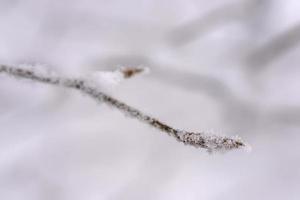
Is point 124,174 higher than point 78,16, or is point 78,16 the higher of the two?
point 78,16

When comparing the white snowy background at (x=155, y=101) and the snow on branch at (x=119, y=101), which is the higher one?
the white snowy background at (x=155, y=101)

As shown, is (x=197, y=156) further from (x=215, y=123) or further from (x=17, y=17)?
(x=17, y=17)

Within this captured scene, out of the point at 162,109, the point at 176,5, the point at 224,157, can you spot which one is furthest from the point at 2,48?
the point at 224,157

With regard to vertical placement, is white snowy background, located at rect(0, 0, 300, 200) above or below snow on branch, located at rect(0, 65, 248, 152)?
above

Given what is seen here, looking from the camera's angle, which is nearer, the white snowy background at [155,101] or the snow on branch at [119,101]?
the snow on branch at [119,101]
